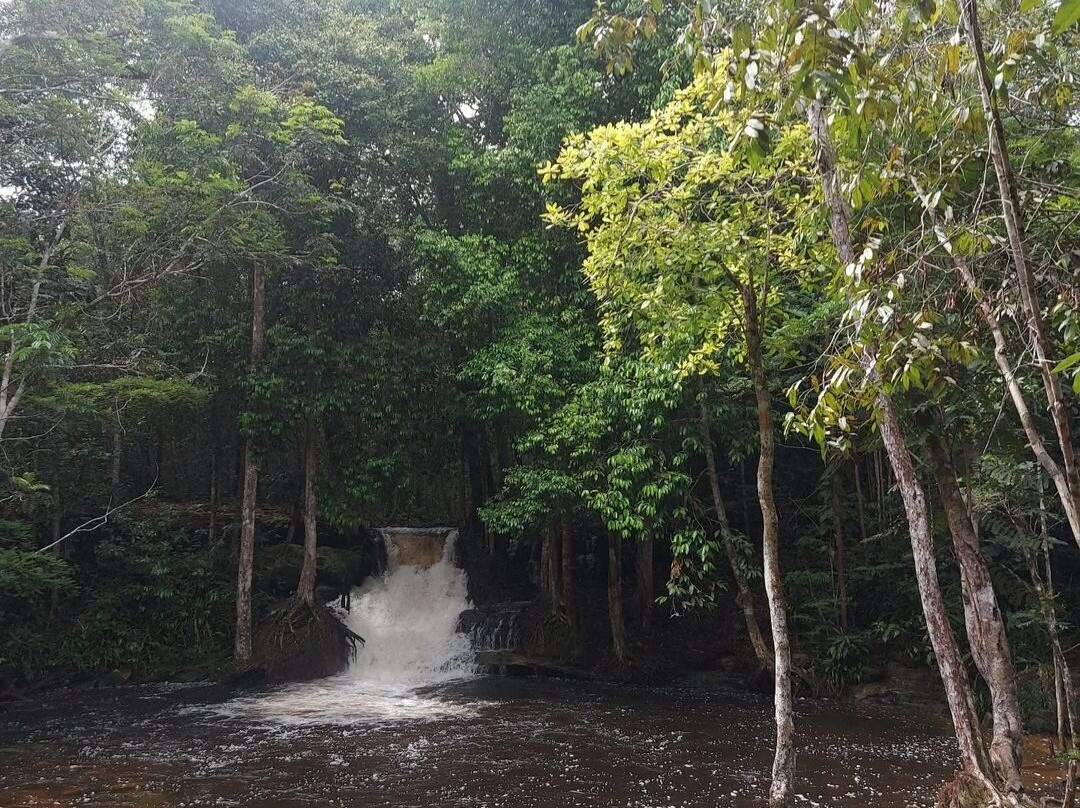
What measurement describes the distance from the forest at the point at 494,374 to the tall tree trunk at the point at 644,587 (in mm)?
72

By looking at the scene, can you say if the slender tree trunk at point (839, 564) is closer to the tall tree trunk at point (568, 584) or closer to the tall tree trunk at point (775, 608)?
the tall tree trunk at point (568, 584)

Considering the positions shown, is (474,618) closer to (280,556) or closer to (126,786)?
(280,556)

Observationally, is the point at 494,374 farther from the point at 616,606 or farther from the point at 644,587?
the point at 644,587

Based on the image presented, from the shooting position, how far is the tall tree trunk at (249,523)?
1470 centimetres

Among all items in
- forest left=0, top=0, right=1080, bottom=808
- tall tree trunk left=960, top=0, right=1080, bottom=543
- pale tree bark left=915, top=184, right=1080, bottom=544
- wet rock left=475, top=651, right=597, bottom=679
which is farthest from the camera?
wet rock left=475, top=651, right=597, bottom=679

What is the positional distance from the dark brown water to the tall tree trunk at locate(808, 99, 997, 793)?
2.64m

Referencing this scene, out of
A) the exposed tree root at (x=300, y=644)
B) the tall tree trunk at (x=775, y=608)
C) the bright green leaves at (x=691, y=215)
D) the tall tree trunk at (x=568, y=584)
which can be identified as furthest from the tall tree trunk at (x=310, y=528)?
the tall tree trunk at (x=775, y=608)

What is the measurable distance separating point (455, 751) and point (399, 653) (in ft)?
21.1

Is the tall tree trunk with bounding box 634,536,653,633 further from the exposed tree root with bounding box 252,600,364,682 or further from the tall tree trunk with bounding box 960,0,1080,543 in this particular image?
the tall tree trunk with bounding box 960,0,1080,543

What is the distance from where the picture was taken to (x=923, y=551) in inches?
221

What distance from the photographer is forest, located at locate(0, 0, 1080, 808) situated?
670 centimetres

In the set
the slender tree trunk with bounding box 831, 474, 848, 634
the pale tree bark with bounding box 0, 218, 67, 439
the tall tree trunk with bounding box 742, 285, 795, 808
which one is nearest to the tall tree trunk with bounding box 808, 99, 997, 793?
the tall tree trunk with bounding box 742, 285, 795, 808

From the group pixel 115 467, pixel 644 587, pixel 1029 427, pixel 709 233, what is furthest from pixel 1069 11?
pixel 115 467

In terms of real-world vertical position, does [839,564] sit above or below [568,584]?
above
